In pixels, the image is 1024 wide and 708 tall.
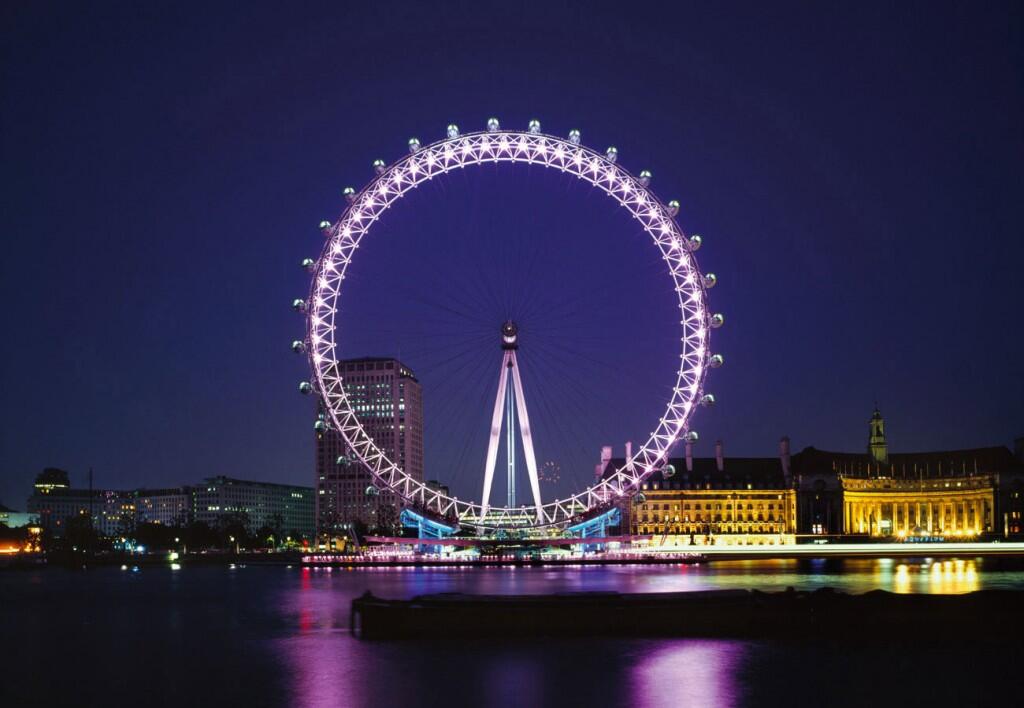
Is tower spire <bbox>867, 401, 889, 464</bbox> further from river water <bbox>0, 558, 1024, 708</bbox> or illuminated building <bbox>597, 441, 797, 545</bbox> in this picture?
river water <bbox>0, 558, 1024, 708</bbox>

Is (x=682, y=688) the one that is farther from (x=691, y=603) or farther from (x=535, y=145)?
(x=535, y=145)

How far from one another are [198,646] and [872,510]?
158 meters

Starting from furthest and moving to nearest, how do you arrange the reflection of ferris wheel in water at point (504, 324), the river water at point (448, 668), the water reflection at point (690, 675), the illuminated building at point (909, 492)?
the illuminated building at point (909, 492)
the reflection of ferris wheel in water at point (504, 324)
the river water at point (448, 668)
the water reflection at point (690, 675)

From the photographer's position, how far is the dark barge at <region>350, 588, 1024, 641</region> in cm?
3750

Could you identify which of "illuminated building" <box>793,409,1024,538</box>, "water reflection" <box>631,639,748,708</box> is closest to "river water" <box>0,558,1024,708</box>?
"water reflection" <box>631,639,748,708</box>

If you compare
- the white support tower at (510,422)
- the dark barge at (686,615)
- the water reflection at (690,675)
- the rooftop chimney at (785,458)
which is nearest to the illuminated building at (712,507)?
the rooftop chimney at (785,458)

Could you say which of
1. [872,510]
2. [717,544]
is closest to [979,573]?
[717,544]

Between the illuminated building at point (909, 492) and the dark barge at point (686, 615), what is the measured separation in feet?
457

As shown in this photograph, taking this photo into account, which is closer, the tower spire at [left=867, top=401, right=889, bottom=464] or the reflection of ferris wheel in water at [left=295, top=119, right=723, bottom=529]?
the reflection of ferris wheel in water at [left=295, top=119, right=723, bottom=529]

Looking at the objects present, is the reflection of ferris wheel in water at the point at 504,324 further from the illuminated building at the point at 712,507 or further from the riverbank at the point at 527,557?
the illuminated building at the point at 712,507

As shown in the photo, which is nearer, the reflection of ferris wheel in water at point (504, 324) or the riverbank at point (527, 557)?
the reflection of ferris wheel in water at point (504, 324)

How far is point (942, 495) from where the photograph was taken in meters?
180

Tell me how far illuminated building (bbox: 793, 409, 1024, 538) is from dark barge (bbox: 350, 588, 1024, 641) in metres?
139

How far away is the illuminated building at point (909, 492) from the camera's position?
563ft
